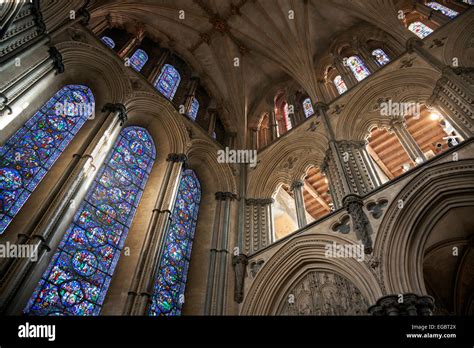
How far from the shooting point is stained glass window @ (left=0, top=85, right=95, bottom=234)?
6.18 meters

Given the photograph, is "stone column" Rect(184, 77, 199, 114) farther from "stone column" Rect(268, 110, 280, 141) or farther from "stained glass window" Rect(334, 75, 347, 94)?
"stained glass window" Rect(334, 75, 347, 94)

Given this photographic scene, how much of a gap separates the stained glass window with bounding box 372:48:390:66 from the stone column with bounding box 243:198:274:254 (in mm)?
5479

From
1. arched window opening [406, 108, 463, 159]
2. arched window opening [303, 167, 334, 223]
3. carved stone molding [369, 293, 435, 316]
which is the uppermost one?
arched window opening [406, 108, 463, 159]

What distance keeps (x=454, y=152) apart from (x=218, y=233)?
5.52 meters

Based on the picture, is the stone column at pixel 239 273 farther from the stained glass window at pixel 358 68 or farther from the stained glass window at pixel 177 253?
the stained glass window at pixel 358 68

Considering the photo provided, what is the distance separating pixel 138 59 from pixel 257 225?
653 cm

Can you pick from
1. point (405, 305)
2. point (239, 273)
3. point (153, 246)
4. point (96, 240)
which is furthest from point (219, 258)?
point (405, 305)

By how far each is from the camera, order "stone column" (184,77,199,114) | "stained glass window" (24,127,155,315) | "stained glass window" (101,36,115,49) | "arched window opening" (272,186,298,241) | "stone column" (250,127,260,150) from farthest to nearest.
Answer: "stone column" (250,127,260,150), "stone column" (184,77,199,114), "arched window opening" (272,186,298,241), "stained glass window" (101,36,115,49), "stained glass window" (24,127,155,315)

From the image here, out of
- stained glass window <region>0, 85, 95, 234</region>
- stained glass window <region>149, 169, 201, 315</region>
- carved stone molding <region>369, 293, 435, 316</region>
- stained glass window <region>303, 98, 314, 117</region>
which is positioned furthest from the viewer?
stained glass window <region>303, 98, 314, 117</region>

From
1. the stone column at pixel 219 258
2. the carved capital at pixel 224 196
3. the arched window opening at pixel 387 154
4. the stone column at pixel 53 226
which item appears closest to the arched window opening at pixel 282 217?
the carved capital at pixel 224 196

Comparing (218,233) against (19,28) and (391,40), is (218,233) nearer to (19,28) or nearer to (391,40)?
(19,28)

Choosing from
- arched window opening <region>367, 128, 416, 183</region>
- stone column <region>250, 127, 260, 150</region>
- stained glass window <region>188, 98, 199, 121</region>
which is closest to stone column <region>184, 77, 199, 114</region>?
stained glass window <region>188, 98, 199, 121</region>

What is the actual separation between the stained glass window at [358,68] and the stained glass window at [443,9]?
2390 mm

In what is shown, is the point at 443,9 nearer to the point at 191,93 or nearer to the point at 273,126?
the point at 273,126
